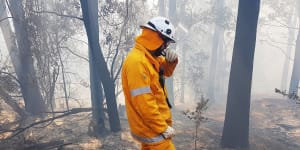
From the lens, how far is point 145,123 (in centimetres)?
367

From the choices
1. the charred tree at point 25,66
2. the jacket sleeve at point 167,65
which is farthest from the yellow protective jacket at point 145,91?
the charred tree at point 25,66

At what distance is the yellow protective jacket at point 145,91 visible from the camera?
11.3ft

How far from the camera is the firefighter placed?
11.3 feet

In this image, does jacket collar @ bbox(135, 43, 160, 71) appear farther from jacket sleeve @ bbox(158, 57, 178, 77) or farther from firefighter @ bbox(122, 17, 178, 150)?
jacket sleeve @ bbox(158, 57, 178, 77)

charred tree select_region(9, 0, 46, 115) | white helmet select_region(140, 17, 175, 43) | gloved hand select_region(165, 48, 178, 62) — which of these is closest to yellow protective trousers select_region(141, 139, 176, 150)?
gloved hand select_region(165, 48, 178, 62)

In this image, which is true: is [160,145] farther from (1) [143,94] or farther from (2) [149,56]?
(2) [149,56]

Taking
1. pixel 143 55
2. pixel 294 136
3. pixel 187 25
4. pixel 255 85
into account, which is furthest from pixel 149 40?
pixel 255 85

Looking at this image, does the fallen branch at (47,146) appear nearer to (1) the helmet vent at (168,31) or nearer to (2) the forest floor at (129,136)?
(2) the forest floor at (129,136)

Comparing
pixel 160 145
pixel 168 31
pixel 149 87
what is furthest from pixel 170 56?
pixel 160 145

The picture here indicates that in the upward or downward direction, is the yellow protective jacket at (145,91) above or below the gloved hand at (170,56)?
below

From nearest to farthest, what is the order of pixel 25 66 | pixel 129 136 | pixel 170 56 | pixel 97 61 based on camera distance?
pixel 170 56 → pixel 97 61 → pixel 129 136 → pixel 25 66

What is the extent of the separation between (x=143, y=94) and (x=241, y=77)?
5.41 meters

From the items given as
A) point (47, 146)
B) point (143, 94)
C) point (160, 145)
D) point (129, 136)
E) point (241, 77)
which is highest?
point (143, 94)

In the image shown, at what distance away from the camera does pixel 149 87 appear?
347 centimetres
